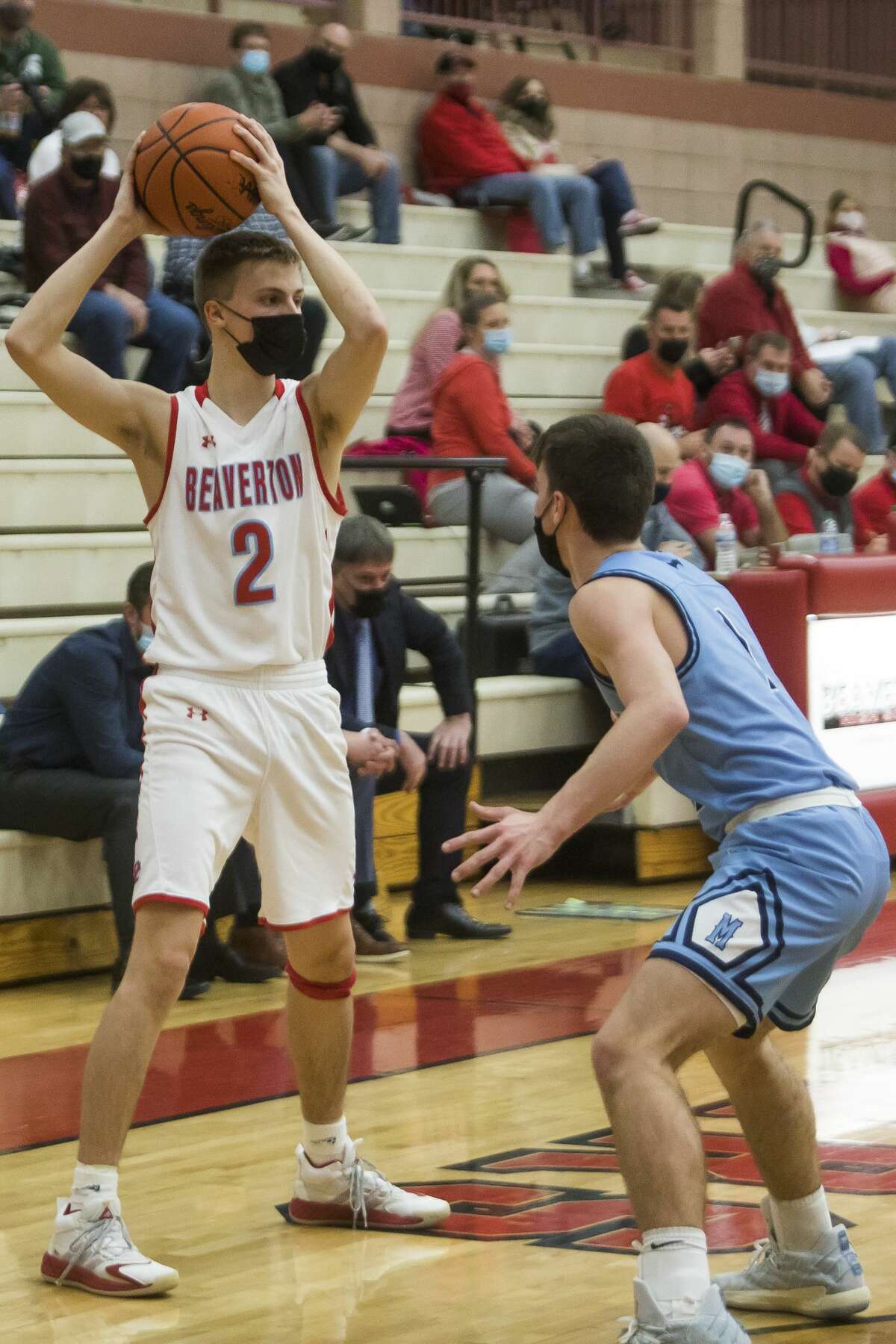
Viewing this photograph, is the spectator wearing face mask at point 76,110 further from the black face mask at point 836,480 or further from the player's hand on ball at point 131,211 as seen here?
the player's hand on ball at point 131,211

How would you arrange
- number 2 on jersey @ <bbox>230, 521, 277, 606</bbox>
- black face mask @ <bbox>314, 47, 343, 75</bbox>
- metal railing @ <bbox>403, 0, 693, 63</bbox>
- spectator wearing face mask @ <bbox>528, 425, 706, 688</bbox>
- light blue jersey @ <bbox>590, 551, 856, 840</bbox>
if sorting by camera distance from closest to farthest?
light blue jersey @ <bbox>590, 551, 856, 840</bbox> → number 2 on jersey @ <bbox>230, 521, 277, 606</bbox> → spectator wearing face mask @ <bbox>528, 425, 706, 688</bbox> → black face mask @ <bbox>314, 47, 343, 75</bbox> → metal railing @ <bbox>403, 0, 693, 63</bbox>

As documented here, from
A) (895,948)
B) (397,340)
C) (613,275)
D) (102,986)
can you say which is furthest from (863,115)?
(102,986)

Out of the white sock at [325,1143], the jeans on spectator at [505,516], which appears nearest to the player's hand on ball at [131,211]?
the white sock at [325,1143]

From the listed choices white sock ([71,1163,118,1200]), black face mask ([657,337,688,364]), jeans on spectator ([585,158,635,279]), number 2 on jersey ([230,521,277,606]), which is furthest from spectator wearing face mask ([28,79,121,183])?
white sock ([71,1163,118,1200])

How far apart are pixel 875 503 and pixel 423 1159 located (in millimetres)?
6111

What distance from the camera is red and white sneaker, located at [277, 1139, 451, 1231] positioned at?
3838 mm

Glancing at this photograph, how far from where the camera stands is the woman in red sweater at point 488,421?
28.8ft

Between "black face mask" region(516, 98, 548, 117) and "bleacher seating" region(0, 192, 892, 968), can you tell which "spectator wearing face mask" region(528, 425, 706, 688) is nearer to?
"bleacher seating" region(0, 192, 892, 968)

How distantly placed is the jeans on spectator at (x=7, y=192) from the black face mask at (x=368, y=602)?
4009 mm

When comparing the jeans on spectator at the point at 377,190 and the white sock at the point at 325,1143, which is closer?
the white sock at the point at 325,1143

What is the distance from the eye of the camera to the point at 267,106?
1056 cm

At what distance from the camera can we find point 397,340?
34.1 ft

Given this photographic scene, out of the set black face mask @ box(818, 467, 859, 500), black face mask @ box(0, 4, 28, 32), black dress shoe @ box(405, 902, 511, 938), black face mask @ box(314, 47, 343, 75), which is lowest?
black dress shoe @ box(405, 902, 511, 938)

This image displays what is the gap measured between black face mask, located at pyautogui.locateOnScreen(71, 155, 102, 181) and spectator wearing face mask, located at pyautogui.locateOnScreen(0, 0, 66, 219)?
114cm
